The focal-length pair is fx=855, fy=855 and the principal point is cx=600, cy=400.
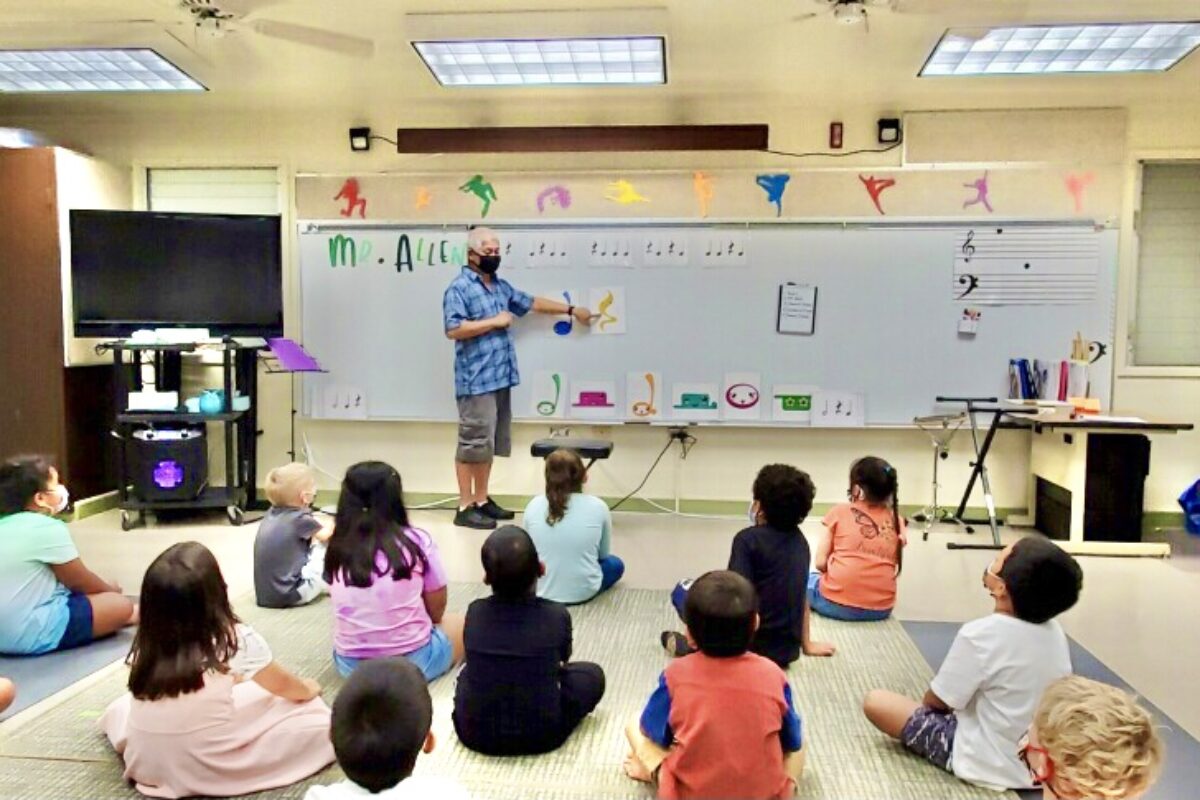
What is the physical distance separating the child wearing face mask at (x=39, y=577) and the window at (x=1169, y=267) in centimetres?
508

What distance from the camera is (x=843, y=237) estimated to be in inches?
184

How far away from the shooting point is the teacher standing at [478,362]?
456 centimetres

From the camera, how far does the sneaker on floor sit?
2.72 meters

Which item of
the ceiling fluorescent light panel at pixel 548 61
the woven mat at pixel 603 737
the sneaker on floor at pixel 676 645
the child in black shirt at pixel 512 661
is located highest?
the ceiling fluorescent light panel at pixel 548 61

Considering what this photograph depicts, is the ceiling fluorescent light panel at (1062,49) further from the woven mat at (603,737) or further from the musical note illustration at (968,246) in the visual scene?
the woven mat at (603,737)

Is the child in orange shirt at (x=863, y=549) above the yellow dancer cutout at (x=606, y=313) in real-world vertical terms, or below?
below

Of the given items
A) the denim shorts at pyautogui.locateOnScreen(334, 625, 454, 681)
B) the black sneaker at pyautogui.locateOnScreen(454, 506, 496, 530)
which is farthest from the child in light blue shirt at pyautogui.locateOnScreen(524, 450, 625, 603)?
the black sneaker at pyautogui.locateOnScreen(454, 506, 496, 530)

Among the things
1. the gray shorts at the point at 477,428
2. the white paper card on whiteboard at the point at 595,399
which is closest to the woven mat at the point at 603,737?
the gray shorts at the point at 477,428

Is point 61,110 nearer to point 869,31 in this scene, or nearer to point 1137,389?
point 869,31

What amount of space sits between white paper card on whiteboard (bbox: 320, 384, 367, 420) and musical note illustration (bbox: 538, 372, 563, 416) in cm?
105

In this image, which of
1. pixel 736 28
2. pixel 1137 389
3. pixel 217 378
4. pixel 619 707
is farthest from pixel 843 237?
pixel 217 378

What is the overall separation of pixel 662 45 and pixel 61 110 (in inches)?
144

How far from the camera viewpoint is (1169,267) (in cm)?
468

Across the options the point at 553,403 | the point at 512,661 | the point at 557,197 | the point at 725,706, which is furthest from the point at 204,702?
the point at 557,197
